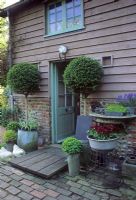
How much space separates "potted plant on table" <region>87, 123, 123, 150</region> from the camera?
171 inches

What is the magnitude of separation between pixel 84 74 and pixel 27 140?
7.33ft

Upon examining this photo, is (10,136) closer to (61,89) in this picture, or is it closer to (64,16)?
(61,89)

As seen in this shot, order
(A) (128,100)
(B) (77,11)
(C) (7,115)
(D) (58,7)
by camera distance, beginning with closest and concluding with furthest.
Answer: (A) (128,100), (B) (77,11), (D) (58,7), (C) (7,115)

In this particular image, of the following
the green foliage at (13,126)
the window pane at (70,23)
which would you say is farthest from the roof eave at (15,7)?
the green foliage at (13,126)

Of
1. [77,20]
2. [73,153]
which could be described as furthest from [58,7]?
[73,153]

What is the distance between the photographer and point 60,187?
4254 mm

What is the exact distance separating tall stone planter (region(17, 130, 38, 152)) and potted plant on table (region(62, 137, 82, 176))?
1.59 meters

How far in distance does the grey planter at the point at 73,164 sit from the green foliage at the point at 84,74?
1.42 m

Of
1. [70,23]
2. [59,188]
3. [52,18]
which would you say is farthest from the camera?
[52,18]

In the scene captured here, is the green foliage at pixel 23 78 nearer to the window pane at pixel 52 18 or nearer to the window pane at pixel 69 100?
the window pane at pixel 69 100

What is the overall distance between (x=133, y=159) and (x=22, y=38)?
463 centimetres

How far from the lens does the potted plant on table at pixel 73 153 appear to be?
458cm

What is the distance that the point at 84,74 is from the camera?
16.2 ft

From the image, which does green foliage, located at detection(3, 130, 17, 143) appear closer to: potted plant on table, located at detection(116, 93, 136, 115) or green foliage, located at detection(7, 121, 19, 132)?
green foliage, located at detection(7, 121, 19, 132)
